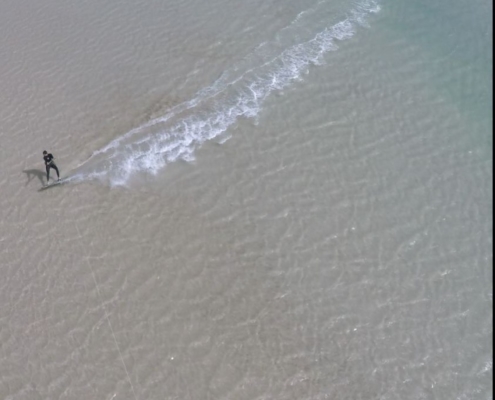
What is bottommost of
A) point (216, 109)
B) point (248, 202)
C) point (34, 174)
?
point (248, 202)

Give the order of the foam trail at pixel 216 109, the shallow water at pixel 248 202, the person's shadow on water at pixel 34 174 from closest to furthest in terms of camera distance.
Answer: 1. the shallow water at pixel 248 202
2. the person's shadow on water at pixel 34 174
3. the foam trail at pixel 216 109

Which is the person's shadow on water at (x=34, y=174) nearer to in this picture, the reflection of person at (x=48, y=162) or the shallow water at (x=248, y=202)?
the shallow water at (x=248, y=202)

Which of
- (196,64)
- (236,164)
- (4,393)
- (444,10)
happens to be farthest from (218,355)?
(444,10)

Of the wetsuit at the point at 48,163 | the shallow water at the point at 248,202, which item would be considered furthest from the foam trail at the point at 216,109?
the wetsuit at the point at 48,163

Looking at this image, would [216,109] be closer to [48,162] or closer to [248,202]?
[248,202]

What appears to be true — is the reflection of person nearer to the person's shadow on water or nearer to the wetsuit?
the wetsuit

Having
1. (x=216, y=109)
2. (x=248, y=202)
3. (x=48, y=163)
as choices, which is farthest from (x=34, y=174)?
(x=248, y=202)

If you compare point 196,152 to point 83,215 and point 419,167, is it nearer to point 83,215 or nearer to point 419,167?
point 83,215

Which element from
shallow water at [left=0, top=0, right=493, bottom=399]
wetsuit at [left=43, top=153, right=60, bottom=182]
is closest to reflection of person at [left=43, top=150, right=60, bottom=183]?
wetsuit at [left=43, top=153, right=60, bottom=182]
